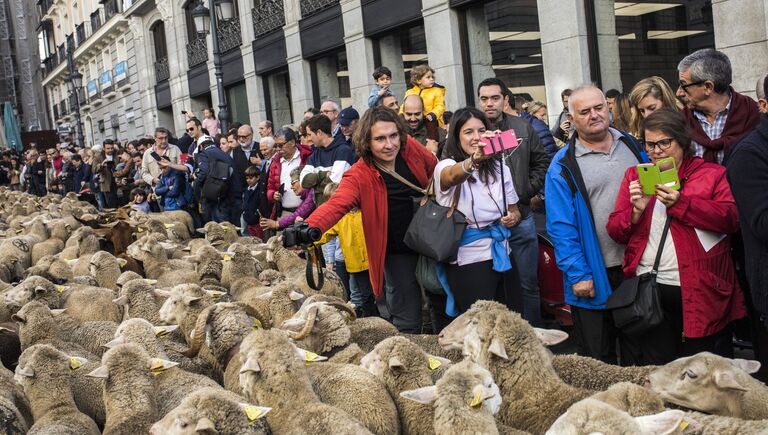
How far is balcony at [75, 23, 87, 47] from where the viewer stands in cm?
4631

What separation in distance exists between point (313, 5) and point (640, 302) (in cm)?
1524

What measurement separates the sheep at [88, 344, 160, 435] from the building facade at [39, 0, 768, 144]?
7446 millimetres

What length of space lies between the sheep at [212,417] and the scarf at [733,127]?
2.98m

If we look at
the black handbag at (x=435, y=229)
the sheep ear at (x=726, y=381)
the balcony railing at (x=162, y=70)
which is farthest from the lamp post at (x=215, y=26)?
the balcony railing at (x=162, y=70)

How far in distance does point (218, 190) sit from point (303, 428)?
8.82m

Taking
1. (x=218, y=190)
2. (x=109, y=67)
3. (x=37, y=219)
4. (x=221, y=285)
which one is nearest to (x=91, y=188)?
(x=37, y=219)

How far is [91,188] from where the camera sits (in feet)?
69.2

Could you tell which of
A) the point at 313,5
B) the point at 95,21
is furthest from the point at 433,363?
the point at 95,21

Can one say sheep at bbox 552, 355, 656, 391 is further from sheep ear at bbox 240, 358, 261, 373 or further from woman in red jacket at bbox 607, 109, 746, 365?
sheep ear at bbox 240, 358, 261, 373

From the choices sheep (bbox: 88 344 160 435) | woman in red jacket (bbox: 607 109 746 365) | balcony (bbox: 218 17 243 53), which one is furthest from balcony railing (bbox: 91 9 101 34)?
woman in red jacket (bbox: 607 109 746 365)

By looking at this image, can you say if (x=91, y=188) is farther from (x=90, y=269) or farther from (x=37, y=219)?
(x=90, y=269)

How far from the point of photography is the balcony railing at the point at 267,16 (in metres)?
20.3

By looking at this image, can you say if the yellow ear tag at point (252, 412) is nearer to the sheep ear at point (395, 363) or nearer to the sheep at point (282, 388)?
the sheep at point (282, 388)

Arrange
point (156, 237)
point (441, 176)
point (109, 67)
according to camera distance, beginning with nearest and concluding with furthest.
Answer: point (441, 176), point (156, 237), point (109, 67)
